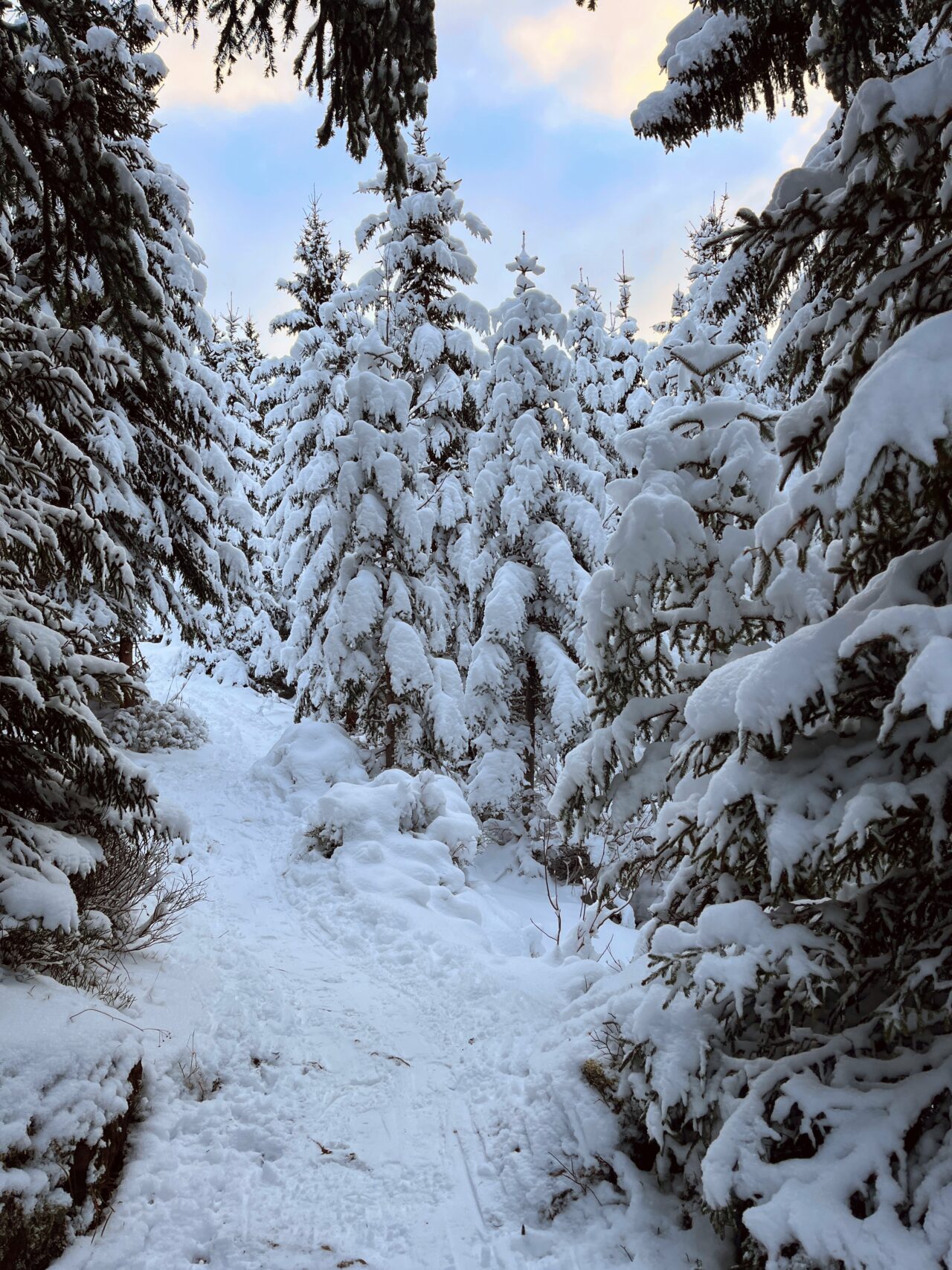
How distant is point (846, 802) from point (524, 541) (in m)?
11.2

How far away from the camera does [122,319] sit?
140 inches

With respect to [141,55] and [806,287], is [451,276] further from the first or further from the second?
[806,287]

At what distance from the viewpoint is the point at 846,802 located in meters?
2.71

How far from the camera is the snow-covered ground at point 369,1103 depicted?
343 centimetres

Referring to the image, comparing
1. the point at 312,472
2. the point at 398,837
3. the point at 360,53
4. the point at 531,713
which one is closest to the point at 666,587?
the point at 360,53

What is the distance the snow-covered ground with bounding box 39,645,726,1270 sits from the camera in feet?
11.3

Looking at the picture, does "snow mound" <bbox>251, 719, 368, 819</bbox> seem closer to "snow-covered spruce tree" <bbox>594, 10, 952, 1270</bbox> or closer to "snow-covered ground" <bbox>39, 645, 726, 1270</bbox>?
"snow-covered ground" <bbox>39, 645, 726, 1270</bbox>

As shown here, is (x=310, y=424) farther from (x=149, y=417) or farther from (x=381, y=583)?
(x=381, y=583)

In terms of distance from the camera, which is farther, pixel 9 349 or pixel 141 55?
pixel 141 55

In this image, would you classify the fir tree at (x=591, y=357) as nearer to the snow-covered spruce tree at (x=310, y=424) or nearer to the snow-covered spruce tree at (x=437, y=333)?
the snow-covered spruce tree at (x=437, y=333)

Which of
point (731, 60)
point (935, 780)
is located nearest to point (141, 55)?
point (731, 60)

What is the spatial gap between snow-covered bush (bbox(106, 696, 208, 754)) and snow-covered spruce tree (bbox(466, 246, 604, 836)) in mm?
6484

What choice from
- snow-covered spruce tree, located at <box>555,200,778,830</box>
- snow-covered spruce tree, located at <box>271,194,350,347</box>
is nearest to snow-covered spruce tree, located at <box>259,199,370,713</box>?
snow-covered spruce tree, located at <box>271,194,350,347</box>

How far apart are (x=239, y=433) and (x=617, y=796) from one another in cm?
1536
